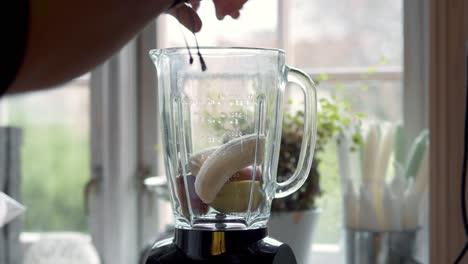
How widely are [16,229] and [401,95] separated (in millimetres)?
818

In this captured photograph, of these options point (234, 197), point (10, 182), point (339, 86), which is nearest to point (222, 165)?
point (234, 197)

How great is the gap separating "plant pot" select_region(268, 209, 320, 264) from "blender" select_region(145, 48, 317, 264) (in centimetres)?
33

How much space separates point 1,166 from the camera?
1471mm

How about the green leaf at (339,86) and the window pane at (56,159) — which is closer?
the green leaf at (339,86)

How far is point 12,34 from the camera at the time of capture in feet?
1.16

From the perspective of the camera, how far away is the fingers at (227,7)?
1.91 ft

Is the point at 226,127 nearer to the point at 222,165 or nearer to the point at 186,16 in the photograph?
the point at 222,165

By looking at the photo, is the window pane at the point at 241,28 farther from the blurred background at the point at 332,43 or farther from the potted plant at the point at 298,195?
the potted plant at the point at 298,195

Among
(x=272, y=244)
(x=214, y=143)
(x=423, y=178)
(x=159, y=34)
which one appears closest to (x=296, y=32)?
(x=159, y=34)

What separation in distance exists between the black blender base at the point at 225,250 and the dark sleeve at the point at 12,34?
417 millimetres

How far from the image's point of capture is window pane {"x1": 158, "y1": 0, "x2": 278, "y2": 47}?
4.68 ft

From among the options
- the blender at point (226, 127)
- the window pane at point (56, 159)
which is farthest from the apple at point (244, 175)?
the window pane at point (56, 159)

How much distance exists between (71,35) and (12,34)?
0.03m

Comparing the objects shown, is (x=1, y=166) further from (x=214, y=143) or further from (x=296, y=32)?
(x=214, y=143)
